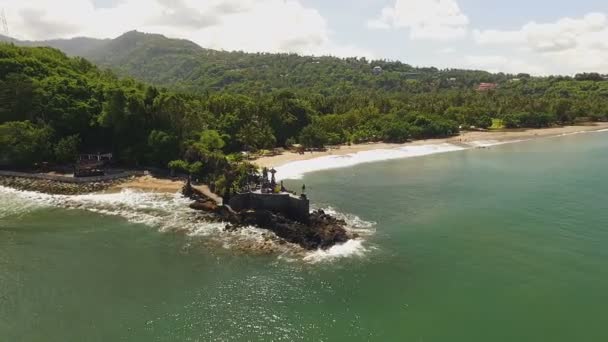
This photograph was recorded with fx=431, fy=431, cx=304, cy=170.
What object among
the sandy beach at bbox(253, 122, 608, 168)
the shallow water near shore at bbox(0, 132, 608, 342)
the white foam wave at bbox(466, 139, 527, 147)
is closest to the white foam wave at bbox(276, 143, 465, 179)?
the sandy beach at bbox(253, 122, 608, 168)

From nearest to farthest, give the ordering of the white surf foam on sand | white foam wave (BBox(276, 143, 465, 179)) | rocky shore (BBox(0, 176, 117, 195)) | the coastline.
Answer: rocky shore (BBox(0, 176, 117, 195)) < white foam wave (BBox(276, 143, 465, 179)) < the coastline < the white surf foam on sand

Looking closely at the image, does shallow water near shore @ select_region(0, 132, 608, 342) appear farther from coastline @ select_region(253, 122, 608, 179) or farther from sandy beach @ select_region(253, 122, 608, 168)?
sandy beach @ select_region(253, 122, 608, 168)

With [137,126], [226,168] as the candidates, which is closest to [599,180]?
[226,168]

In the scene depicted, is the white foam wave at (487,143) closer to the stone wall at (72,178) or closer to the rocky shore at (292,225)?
the rocky shore at (292,225)

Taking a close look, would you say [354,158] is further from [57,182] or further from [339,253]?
[57,182]

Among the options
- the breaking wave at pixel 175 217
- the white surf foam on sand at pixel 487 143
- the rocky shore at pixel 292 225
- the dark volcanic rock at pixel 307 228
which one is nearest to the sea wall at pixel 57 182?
the breaking wave at pixel 175 217

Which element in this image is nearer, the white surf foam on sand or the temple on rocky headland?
the temple on rocky headland
